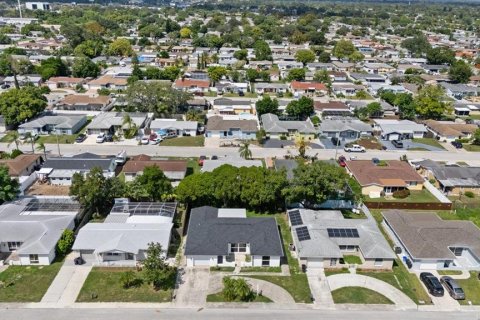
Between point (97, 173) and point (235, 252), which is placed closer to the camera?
point (235, 252)

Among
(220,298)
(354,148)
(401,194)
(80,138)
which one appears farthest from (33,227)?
(354,148)

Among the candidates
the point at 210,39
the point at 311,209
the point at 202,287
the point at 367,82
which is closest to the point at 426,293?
the point at 311,209

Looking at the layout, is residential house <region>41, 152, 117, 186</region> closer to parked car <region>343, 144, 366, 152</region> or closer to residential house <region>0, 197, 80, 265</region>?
residential house <region>0, 197, 80, 265</region>

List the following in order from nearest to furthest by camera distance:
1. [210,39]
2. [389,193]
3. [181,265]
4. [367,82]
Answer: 1. [181,265]
2. [389,193]
3. [367,82]
4. [210,39]

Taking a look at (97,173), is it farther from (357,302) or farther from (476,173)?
(476,173)

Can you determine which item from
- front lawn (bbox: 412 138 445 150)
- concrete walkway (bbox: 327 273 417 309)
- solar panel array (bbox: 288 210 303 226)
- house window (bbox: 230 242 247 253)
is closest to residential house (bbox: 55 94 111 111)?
solar panel array (bbox: 288 210 303 226)

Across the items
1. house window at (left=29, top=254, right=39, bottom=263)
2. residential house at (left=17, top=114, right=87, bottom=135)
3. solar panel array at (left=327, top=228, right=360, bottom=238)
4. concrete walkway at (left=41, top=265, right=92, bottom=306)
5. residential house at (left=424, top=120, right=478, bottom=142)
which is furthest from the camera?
residential house at (left=424, top=120, right=478, bottom=142)

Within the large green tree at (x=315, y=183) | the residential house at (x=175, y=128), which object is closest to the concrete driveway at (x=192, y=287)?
the large green tree at (x=315, y=183)
